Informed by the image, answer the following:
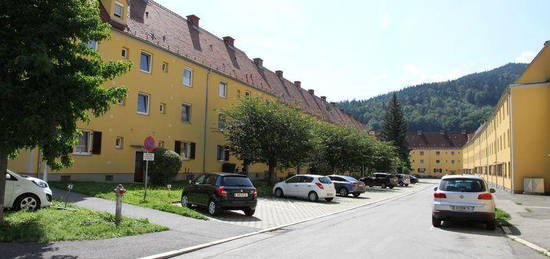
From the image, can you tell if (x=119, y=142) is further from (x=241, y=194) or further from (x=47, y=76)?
(x=47, y=76)

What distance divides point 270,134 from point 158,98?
7.70 meters

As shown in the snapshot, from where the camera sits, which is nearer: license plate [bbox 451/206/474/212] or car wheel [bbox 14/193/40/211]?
car wheel [bbox 14/193/40/211]

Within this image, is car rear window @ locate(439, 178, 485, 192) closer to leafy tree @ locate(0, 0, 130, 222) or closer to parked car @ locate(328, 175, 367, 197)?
leafy tree @ locate(0, 0, 130, 222)

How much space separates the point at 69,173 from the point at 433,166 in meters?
111

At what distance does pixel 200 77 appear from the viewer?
31.7 meters

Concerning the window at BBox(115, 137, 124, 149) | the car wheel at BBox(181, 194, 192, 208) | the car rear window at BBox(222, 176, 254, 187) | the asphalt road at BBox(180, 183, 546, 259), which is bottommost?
the asphalt road at BBox(180, 183, 546, 259)

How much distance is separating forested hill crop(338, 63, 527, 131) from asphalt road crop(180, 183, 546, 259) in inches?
4901

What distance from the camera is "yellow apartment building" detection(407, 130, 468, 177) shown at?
114975 mm

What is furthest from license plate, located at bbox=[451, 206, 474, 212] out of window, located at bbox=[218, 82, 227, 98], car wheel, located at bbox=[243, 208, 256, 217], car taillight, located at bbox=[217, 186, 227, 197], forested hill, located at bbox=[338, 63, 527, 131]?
forested hill, located at bbox=[338, 63, 527, 131]

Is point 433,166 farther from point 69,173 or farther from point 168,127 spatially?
point 69,173

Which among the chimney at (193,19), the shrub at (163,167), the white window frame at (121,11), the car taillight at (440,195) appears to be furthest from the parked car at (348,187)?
the chimney at (193,19)

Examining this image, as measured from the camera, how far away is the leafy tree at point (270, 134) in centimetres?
2705

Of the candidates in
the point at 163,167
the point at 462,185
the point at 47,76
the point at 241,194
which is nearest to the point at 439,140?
the point at 163,167

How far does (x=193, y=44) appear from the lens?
3322 centimetres
